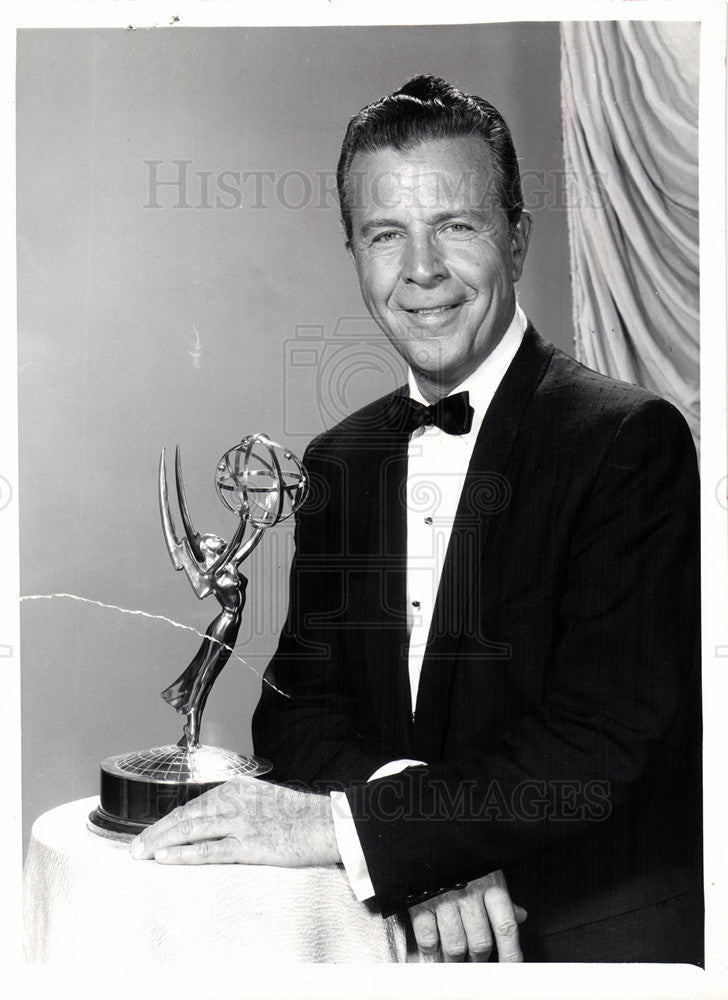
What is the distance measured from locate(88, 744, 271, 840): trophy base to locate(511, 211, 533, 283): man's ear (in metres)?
1.04

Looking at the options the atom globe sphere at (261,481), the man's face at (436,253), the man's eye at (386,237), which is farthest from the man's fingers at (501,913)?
the man's eye at (386,237)

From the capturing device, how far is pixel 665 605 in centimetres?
Answer: 188

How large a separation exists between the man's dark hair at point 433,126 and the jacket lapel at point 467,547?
0.34 m

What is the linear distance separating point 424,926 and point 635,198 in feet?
4.61

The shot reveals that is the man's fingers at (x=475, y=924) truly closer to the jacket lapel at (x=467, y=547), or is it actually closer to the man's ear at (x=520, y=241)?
the jacket lapel at (x=467, y=547)

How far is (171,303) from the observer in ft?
6.39

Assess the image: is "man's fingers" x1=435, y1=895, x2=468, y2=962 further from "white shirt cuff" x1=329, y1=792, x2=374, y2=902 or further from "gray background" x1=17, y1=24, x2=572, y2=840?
"gray background" x1=17, y1=24, x2=572, y2=840

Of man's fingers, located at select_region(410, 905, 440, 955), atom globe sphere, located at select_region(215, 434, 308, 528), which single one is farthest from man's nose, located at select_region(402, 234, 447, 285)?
man's fingers, located at select_region(410, 905, 440, 955)

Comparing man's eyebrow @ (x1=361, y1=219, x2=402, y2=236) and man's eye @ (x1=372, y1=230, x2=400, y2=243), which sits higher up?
man's eyebrow @ (x1=361, y1=219, x2=402, y2=236)

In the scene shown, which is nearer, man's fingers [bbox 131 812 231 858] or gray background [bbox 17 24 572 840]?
man's fingers [bbox 131 812 231 858]

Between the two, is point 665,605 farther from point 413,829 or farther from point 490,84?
point 490,84

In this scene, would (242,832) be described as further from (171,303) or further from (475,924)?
(171,303)

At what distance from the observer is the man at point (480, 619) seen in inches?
71.6

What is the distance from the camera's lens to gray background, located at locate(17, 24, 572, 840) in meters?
1.92
